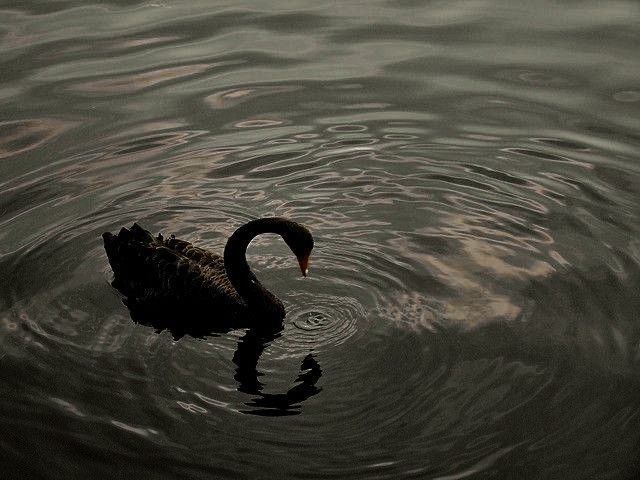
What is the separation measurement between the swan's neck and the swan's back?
149 mm

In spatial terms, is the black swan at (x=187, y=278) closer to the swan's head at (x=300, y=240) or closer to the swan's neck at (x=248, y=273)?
the swan's neck at (x=248, y=273)

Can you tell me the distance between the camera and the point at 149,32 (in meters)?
10.5

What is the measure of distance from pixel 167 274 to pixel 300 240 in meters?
0.94

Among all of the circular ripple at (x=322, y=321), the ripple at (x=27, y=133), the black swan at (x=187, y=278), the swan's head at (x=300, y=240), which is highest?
the ripple at (x=27, y=133)

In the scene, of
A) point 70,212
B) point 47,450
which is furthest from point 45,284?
point 47,450

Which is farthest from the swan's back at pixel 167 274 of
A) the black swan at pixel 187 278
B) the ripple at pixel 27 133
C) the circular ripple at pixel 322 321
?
the ripple at pixel 27 133

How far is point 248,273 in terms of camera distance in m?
6.28

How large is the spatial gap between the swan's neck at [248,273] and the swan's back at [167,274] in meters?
0.15

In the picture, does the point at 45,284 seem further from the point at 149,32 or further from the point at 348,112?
the point at 149,32

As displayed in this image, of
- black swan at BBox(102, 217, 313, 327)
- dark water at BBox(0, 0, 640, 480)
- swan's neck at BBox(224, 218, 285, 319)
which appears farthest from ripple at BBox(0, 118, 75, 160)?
swan's neck at BBox(224, 218, 285, 319)

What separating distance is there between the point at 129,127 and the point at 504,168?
2.79m

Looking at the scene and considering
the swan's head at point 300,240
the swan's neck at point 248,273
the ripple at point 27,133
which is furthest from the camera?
the ripple at point 27,133

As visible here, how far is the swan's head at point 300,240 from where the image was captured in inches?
232

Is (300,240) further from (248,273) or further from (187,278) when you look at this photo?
(187,278)
